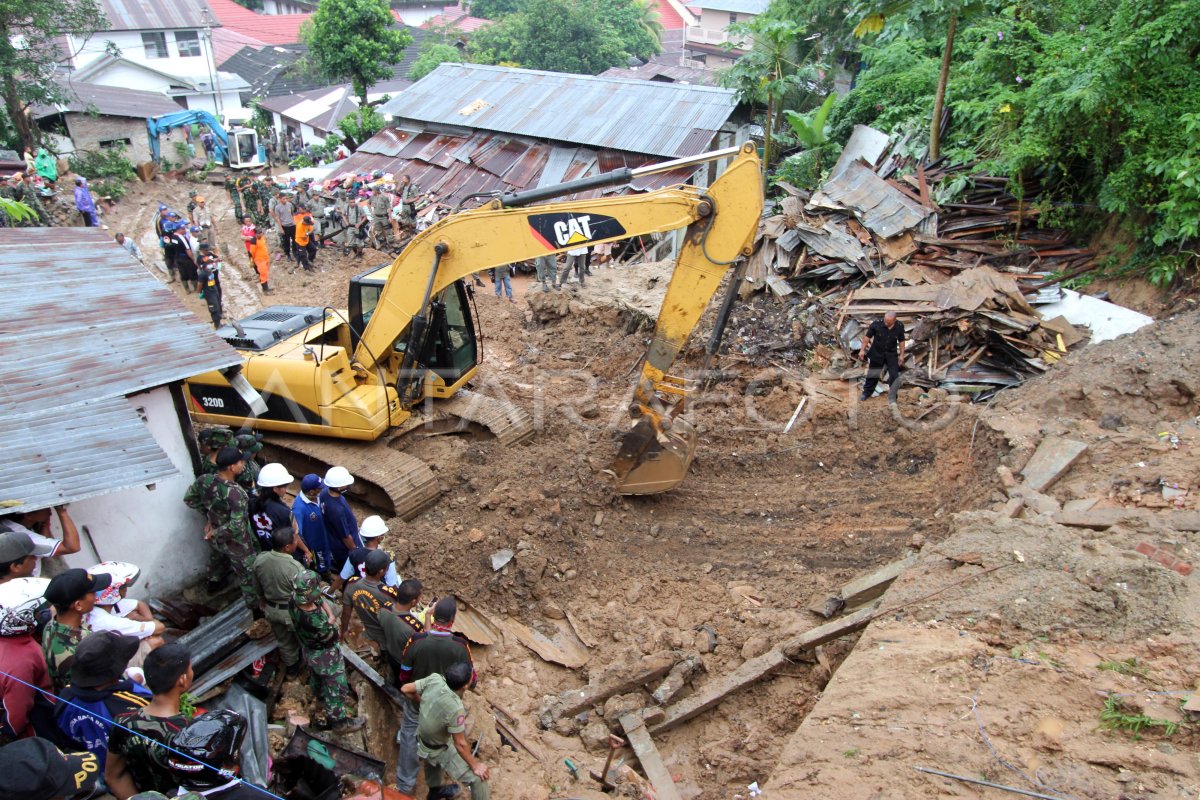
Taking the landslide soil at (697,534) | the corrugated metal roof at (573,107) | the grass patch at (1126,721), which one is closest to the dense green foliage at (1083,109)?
the landslide soil at (697,534)

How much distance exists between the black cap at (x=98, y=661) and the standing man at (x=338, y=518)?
2.45 metres

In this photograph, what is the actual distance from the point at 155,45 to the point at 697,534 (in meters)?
38.0

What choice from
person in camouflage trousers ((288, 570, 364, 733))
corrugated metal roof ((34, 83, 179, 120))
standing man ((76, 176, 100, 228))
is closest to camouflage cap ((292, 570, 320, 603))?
person in camouflage trousers ((288, 570, 364, 733))

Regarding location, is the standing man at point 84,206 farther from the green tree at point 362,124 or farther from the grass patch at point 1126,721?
the grass patch at point 1126,721

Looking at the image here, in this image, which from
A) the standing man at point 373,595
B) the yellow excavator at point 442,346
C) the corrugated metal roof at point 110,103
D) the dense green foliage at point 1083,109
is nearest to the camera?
the standing man at point 373,595

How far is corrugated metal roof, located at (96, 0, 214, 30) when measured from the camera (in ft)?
113

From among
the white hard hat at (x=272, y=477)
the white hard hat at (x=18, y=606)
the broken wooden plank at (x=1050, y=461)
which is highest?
the white hard hat at (x=18, y=606)

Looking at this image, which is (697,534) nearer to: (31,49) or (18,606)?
(18,606)

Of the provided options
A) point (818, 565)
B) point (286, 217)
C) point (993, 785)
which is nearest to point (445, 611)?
point (993, 785)

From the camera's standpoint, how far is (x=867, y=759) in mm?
4715

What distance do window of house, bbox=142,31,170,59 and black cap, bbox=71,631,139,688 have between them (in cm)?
3922

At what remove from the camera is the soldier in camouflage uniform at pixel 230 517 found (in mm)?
6164

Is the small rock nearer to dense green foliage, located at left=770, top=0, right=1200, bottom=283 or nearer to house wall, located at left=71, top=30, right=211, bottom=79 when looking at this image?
dense green foliage, located at left=770, top=0, right=1200, bottom=283

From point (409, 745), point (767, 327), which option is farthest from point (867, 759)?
point (767, 327)
